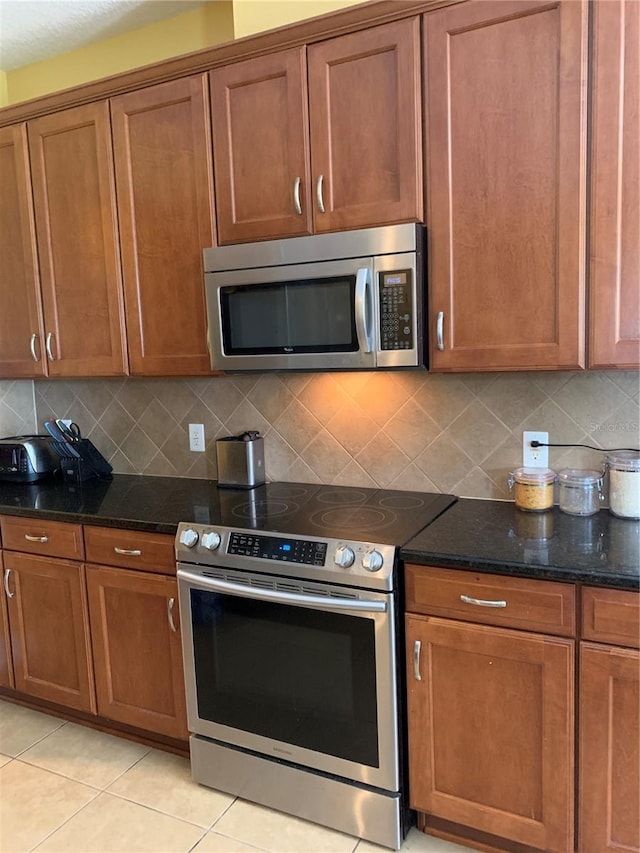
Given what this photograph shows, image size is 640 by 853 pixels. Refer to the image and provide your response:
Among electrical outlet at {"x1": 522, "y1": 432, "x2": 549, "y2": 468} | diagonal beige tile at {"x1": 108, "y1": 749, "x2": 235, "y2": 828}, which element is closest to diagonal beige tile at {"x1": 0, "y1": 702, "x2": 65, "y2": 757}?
diagonal beige tile at {"x1": 108, "y1": 749, "x2": 235, "y2": 828}

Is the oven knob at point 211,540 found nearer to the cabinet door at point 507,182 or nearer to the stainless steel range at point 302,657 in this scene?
the stainless steel range at point 302,657

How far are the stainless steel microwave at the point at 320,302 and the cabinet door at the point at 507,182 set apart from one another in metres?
0.09

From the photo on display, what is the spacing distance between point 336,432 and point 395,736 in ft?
3.59

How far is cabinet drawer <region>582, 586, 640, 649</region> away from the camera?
59.0 inches

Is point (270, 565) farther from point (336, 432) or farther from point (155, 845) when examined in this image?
point (155, 845)

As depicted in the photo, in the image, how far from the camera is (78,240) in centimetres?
255

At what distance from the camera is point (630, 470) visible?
191cm

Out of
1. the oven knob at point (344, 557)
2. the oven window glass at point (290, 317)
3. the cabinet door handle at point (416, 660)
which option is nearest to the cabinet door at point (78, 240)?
the oven window glass at point (290, 317)

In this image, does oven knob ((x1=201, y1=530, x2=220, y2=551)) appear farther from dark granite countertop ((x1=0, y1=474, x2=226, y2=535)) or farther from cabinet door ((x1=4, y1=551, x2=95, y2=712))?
cabinet door ((x1=4, y1=551, x2=95, y2=712))

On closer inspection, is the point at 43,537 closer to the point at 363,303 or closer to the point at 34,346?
the point at 34,346

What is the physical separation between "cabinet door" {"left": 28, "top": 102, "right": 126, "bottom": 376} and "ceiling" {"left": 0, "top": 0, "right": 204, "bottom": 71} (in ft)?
1.39

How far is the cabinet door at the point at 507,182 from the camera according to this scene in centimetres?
172

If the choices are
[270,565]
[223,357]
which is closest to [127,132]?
[223,357]

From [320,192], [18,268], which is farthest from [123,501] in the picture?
[320,192]
